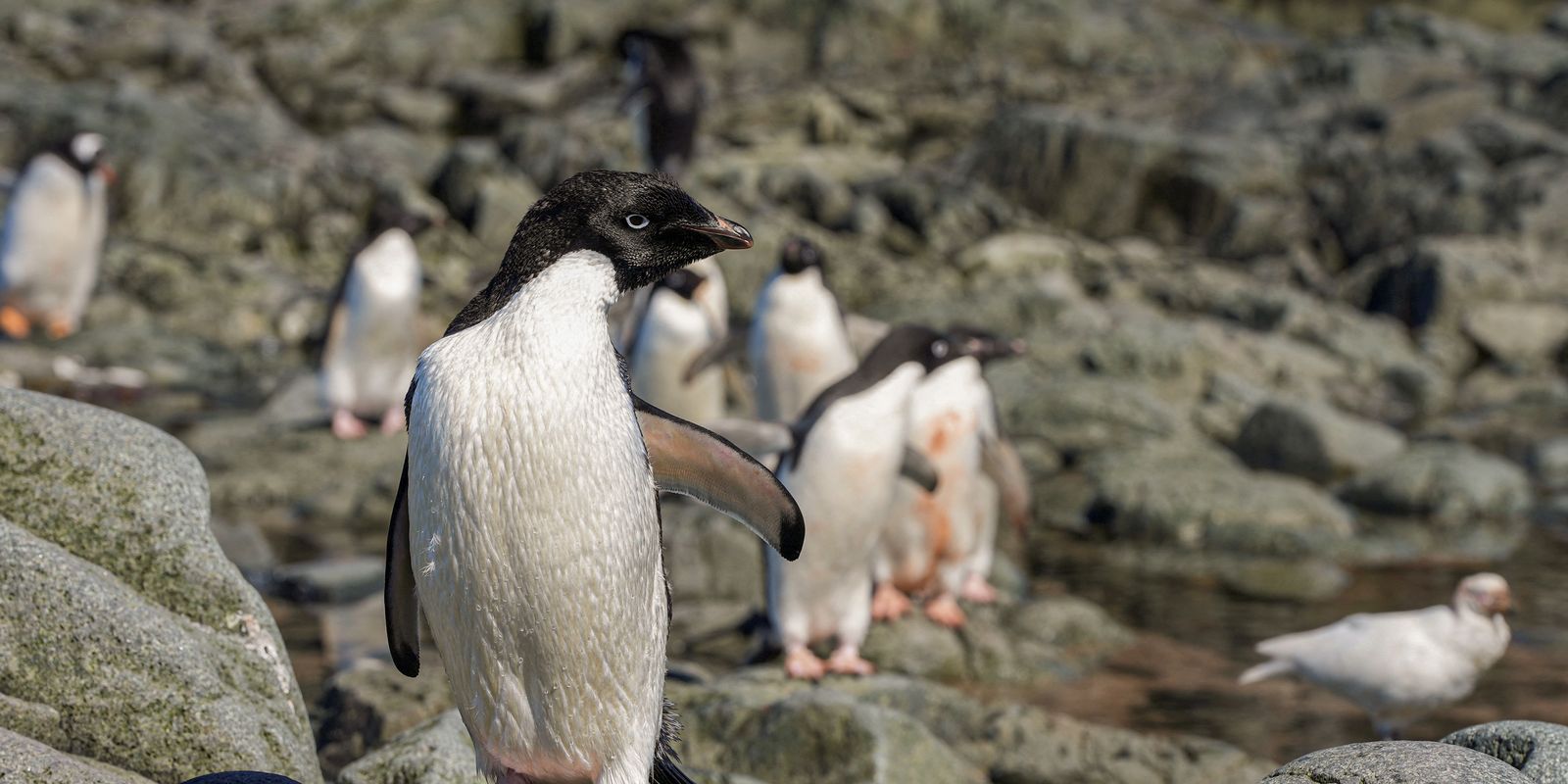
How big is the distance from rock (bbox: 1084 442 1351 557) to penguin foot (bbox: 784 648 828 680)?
4904mm

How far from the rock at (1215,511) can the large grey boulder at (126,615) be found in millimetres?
8021

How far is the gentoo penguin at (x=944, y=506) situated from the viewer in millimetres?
8172

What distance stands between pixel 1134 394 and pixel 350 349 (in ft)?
22.1

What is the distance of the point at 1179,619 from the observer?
9.26m

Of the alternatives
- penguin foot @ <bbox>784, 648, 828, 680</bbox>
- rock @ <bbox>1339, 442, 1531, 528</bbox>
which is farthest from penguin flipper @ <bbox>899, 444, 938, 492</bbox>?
rock @ <bbox>1339, 442, 1531, 528</bbox>

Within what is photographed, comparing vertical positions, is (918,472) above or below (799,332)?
above

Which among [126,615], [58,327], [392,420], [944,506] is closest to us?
[126,615]

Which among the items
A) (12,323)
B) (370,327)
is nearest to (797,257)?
(370,327)

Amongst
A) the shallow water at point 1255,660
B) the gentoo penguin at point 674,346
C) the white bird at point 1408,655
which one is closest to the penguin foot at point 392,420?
the gentoo penguin at point 674,346

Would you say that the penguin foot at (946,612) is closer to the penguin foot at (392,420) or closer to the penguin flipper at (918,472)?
the penguin flipper at (918,472)

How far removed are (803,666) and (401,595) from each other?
3309 mm

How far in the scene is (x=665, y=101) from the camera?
14547 mm

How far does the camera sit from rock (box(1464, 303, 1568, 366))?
19734mm

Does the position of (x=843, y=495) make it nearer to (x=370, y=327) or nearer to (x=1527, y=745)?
(x=1527, y=745)
